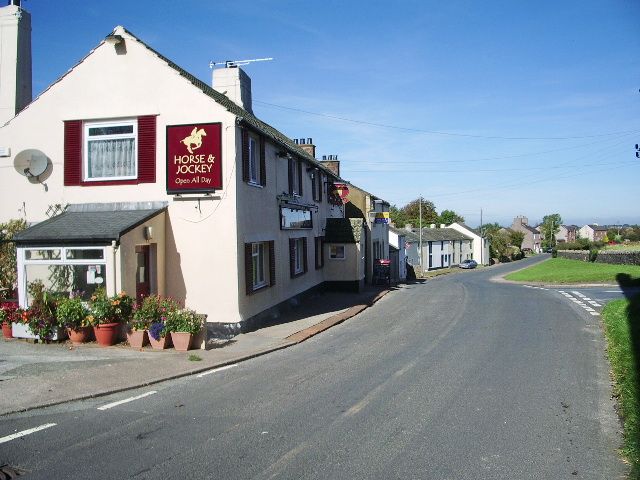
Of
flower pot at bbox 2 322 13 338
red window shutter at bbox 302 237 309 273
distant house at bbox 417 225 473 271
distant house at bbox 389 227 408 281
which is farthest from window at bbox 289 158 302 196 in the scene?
distant house at bbox 417 225 473 271

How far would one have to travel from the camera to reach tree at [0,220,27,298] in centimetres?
1472

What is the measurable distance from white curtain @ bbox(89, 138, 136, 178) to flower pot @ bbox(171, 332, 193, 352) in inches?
204

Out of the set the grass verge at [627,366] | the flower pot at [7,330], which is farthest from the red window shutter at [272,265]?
the grass verge at [627,366]

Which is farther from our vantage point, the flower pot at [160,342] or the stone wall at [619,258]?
the stone wall at [619,258]

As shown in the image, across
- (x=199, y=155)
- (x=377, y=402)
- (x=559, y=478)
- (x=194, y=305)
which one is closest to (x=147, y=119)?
(x=199, y=155)

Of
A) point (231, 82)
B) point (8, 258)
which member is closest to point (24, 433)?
point (8, 258)

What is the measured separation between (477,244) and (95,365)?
8919 centimetres

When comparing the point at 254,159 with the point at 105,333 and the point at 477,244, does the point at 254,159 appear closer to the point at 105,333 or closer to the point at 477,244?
the point at 105,333

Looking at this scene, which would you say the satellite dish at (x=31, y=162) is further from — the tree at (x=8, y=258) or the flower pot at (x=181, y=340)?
the flower pot at (x=181, y=340)

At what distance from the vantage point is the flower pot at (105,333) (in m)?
12.3

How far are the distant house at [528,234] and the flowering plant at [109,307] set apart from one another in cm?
14385

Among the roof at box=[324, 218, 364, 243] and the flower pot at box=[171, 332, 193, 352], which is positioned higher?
the roof at box=[324, 218, 364, 243]

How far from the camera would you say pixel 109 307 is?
12414 mm

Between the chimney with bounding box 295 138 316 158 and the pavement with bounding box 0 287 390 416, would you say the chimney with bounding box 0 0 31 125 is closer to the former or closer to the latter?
the pavement with bounding box 0 287 390 416
